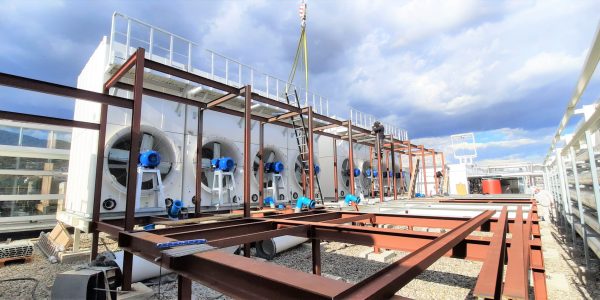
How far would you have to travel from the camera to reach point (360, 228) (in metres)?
3.30

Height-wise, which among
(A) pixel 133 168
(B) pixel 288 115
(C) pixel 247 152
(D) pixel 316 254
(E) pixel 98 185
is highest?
(B) pixel 288 115

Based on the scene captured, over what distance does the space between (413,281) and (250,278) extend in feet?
12.6

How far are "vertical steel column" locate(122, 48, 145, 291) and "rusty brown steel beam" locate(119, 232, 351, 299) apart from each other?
1.79 meters

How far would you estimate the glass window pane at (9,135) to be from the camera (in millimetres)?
8141

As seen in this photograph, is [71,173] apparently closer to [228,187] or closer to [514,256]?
[228,187]

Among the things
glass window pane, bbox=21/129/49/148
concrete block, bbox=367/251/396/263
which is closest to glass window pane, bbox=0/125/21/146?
glass window pane, bbox=21/129/49/148

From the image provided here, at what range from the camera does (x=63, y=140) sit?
923 cm

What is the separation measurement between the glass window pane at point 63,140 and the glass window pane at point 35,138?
0.27m

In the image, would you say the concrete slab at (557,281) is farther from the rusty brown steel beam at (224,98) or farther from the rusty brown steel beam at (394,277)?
the rusty brown steel beam at (224,98)

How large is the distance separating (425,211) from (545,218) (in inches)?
339

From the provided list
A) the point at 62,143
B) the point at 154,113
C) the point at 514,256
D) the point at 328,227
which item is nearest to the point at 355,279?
the point at 328,227

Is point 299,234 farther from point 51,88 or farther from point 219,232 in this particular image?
point 51,88

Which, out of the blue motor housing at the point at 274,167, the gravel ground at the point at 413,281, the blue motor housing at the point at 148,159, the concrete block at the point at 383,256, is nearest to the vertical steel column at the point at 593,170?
the gravel ground at the point at 413,281

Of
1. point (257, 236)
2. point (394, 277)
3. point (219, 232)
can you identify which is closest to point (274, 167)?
point (219, 232)
